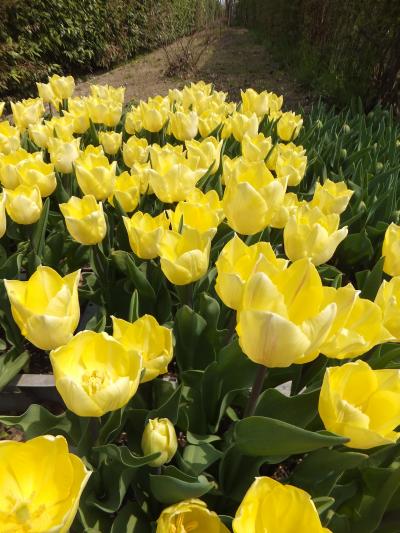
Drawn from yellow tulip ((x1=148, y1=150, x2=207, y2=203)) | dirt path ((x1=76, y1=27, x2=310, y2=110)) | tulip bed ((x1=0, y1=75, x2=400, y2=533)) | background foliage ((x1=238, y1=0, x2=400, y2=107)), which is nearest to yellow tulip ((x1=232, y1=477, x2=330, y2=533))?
tulip bed ((x1=0, y1=75, x2=400, y2=533))

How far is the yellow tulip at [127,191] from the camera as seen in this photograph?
1476 mm

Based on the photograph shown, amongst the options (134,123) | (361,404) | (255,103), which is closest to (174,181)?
(361,404)

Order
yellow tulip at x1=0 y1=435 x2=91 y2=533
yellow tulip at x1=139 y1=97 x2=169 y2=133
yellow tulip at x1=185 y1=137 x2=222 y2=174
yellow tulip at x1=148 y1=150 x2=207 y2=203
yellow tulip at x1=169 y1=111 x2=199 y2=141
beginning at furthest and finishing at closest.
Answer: yellow tulip at x1=139 y1=97 x2=169 y2=133
yellow tulip at x1=169 y1=111 x2=199 y2=141
yellow tulip at x1=185 y1=137 x2=222 y2=174
yellow tulip at x1=148 y1=150 x2=207 y2=203
yellow tulip at x1=0 y1=435 x2=91 y2=533

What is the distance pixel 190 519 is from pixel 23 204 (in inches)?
37.4

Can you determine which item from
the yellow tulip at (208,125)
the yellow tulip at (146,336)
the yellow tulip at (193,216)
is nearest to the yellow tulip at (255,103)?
the yellow tulip at (208,125)

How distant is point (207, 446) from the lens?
3.11ft

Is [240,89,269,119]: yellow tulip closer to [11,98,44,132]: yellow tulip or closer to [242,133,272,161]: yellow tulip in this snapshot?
[242,133,272,161]: yellow tulip

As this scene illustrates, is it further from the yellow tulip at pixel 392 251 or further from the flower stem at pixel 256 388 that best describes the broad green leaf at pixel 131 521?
the yellow tulip at pixel 392 251

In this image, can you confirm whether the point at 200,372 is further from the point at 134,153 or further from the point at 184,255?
the point at 134,153

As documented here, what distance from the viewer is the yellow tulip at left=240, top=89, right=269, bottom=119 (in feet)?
9.00

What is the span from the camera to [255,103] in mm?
2762

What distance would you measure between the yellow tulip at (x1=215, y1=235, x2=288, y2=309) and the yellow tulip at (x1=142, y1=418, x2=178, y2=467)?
26cm

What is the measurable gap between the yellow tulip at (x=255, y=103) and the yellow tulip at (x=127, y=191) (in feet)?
4.88

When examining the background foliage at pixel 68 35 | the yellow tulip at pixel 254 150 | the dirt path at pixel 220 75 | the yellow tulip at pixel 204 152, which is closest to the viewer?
the yellow tulip at pixel 204 152
